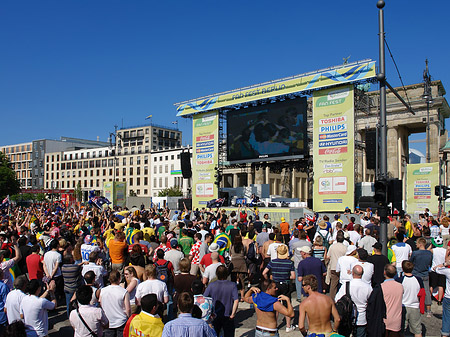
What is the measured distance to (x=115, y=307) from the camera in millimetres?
5598

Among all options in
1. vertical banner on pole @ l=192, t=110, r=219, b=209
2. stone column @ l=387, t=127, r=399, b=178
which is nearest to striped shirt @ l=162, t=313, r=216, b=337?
vertical banner on pole @ l=192, t=110, r=219, b=209

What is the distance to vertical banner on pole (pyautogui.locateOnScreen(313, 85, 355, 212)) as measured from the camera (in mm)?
25750

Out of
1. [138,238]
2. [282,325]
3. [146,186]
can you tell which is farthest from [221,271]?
[146,186]

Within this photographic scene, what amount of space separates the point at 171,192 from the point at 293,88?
1950 inches

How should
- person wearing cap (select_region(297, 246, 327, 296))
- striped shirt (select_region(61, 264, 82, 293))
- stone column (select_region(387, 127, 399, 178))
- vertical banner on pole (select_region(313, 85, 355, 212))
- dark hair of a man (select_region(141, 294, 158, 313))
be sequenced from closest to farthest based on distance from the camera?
dark hair of a man (select_region(141, 294, 158, 313))
person wearing cap (select_region(297, 246, 327, 296))
striped shirt (select_region(61, 264, 82, 293))
vertical banner on pole (select_region(313, 85, 355, 212))
stone column (select_region(387, 127, 399, 178))

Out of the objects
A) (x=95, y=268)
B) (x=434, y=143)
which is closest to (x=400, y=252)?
(x=95, y=268)

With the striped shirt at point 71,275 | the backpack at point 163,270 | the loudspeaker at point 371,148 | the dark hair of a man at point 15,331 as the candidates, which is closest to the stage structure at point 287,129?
the loudspeaker at point 371,148

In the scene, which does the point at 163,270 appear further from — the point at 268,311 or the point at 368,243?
the point at 368,243

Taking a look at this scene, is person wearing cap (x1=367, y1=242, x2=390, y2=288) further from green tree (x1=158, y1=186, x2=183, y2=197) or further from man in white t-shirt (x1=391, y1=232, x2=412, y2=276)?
green tree (x1=158, y1=186, x2=183, y2=197)

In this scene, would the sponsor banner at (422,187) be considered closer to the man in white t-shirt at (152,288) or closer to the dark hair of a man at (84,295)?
the man in white t-shirt at (152,288)

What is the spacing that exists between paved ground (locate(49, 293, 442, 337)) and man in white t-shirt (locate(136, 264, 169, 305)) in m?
2.10

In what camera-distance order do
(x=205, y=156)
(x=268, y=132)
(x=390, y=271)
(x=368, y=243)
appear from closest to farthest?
(x=390, y=271) → (x=368, y=243) → (x=268, y=132) → (x=205, y=156)

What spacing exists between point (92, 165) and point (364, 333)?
313 ft

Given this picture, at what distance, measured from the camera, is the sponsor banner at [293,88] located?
25391 millimetres
